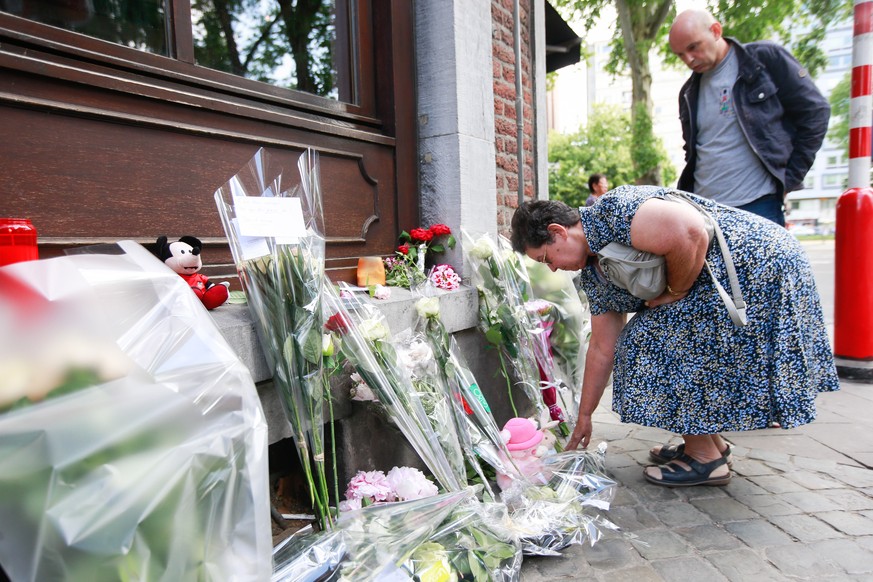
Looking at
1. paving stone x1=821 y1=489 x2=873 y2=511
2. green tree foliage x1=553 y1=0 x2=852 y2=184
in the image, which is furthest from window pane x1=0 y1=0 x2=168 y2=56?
green tree foliage x1=553 y1=0 x2=852 y2=184

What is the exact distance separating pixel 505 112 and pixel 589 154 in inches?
1027

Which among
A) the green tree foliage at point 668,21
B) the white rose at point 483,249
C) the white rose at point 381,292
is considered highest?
the green tree foliage at point 668,21

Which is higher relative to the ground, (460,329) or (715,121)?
(715,121)

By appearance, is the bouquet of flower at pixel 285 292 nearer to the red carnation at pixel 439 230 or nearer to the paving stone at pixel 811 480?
the red carnation at pixel 439 230

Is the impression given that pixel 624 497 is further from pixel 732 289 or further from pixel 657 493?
pixel 732 289

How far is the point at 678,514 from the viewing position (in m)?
2.19

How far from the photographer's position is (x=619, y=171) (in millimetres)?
26188

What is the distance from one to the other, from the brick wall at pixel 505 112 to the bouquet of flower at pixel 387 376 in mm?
1857

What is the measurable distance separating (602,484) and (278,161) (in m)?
1.80

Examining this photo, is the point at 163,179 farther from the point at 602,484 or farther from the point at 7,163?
the point at 602,484

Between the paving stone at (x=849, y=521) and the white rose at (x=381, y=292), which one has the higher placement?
the white rose at (x=381, y=292)

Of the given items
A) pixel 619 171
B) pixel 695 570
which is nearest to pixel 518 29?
pixel 695 570

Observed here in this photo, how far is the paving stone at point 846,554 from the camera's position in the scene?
1.75m

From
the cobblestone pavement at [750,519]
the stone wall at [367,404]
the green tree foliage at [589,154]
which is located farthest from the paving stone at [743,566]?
the green tree foliage at [589,154]
